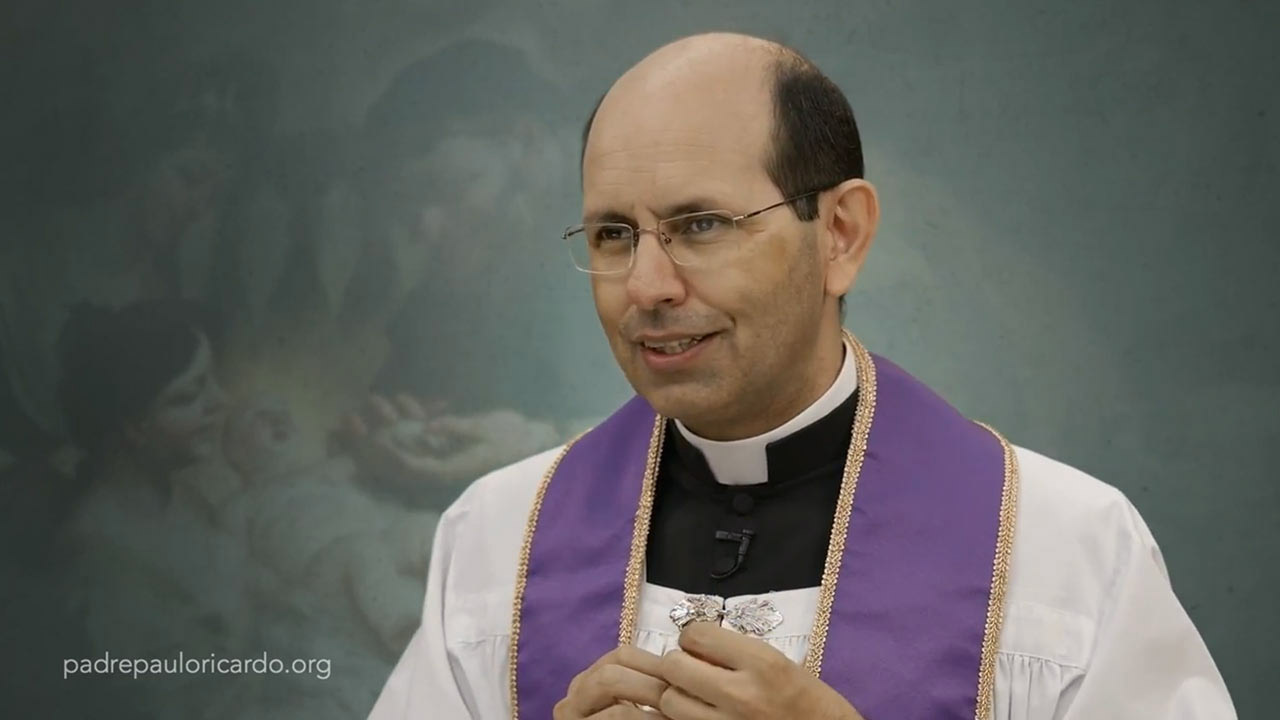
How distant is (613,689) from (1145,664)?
89 centimetres

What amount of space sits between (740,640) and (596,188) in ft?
2.66

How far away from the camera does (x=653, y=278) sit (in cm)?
281

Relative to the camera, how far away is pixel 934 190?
5.22 m

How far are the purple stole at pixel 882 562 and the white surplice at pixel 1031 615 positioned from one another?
0.05m

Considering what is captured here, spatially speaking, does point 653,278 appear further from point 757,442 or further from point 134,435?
point 134,435

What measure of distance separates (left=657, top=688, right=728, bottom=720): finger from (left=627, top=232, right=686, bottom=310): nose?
635mm

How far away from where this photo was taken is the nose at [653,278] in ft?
9.20

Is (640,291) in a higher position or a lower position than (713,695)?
higher

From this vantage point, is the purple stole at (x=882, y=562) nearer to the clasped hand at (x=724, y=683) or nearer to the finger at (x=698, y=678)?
Answer: the clasped hand at (x=724, y=683)

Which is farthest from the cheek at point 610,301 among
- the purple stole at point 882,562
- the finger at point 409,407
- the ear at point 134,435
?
the ear at point 134,435

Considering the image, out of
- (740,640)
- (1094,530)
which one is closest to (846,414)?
(1094,530)

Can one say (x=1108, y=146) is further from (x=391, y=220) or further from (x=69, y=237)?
(x=69, y=237)

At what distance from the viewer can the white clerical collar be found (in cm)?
315

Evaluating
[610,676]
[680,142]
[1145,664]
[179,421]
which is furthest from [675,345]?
[179,421]
